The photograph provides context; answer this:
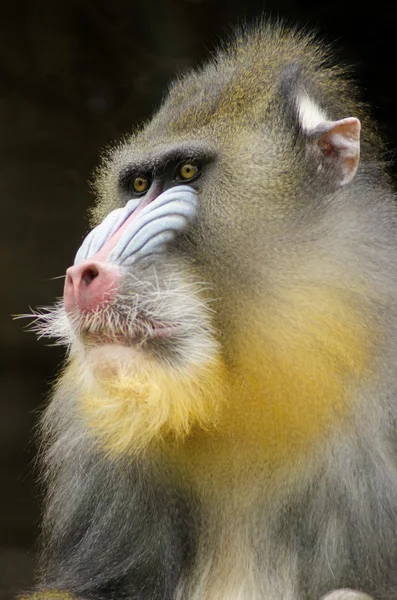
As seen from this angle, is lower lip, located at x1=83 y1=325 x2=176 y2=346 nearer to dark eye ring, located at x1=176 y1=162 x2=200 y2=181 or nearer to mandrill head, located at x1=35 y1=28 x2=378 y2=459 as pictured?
mandrill head, located at x1=35 y1=28 x2=378 y2=459

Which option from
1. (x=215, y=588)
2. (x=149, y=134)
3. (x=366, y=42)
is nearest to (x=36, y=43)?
(x=366, y=42)

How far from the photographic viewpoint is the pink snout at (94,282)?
2.53 meters

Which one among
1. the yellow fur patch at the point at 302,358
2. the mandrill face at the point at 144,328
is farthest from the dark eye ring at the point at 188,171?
the yellow fur patch at the point at 302,358

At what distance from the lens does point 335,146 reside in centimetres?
282

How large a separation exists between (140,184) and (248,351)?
0.66 m

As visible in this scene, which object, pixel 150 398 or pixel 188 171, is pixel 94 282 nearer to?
pixel 150 398

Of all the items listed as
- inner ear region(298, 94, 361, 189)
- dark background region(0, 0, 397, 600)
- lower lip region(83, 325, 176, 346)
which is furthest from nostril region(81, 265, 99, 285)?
dark background region(0, 0, 397, 600)

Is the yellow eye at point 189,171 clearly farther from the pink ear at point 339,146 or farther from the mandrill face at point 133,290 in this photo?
the pink ear at point 339,146

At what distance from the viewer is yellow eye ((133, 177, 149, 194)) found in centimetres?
297

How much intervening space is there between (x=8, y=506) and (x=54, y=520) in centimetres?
246

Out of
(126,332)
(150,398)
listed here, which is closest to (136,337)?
(126,332)

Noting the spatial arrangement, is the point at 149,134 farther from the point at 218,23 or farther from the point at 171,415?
the point at 218,23

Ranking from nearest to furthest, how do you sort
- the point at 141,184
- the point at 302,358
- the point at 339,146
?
the point at 302,358 < the point at 339,146 < the point at 141,184

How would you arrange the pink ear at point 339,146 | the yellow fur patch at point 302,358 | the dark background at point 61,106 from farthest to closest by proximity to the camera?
the dark background at point 61,106 → the pink ear at point 339,146 → the yellow fur patch at point 302,358
